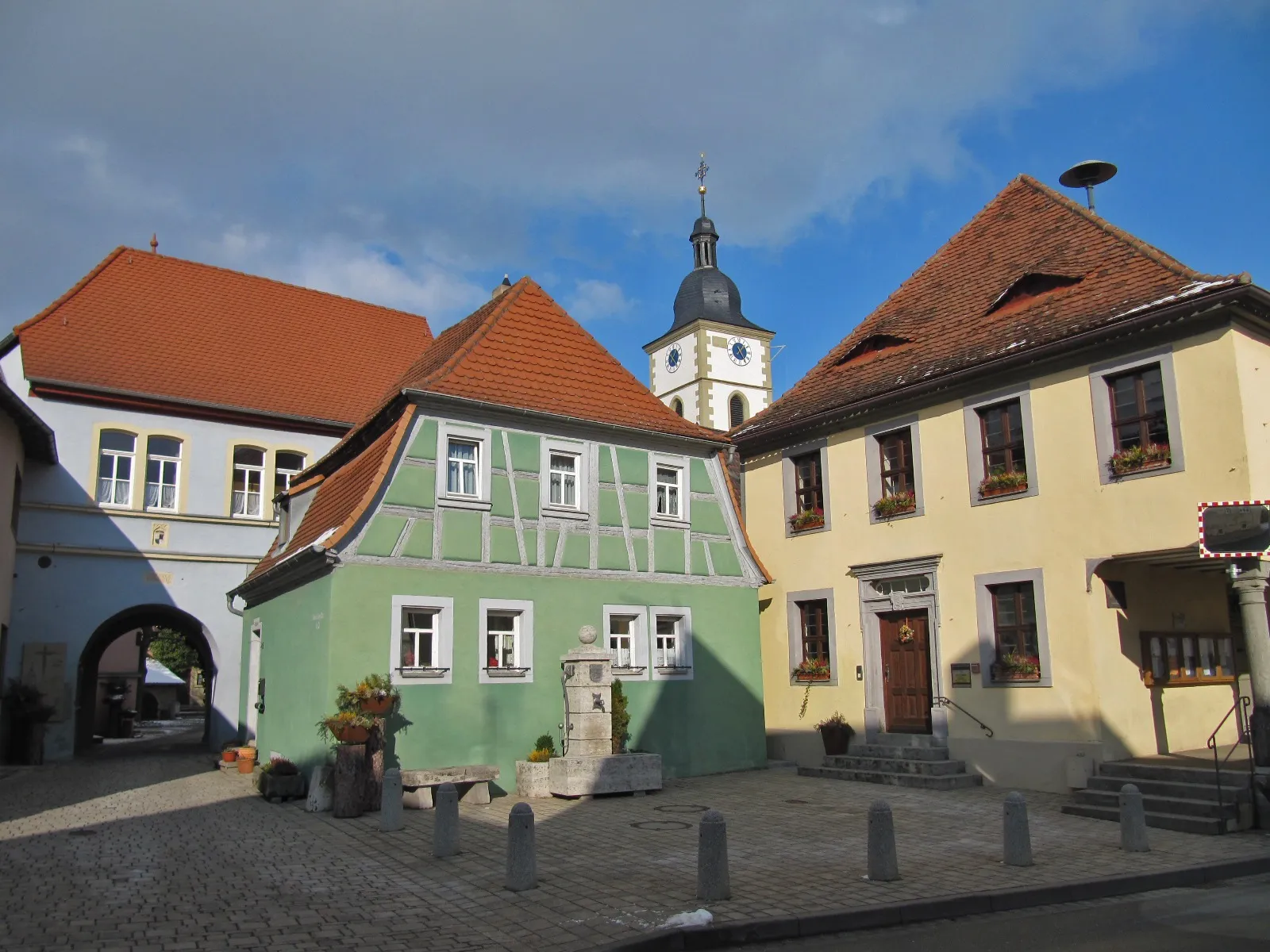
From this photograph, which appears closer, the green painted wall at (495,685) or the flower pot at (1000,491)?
the green painted wall at (495,685)

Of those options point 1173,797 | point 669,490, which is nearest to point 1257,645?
point 1173,797

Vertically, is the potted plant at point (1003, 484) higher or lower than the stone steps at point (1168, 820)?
higher

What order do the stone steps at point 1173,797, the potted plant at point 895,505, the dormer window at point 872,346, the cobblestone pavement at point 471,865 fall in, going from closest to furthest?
the cobblestone pavement at point 471,865 < the stone steps at point 1173,797 < the potted plant at point 895,505 < the dormer window at point 872,346

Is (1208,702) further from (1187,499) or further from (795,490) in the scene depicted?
(795,490)

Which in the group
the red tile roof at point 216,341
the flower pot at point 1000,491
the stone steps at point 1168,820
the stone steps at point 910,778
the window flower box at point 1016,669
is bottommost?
the stone steps at point 1168,820

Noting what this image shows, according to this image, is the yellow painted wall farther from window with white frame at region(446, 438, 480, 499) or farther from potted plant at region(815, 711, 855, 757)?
window with white frame at region(446, 438, 480, 499)

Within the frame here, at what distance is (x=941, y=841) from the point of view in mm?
11023

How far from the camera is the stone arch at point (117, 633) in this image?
74.3ft

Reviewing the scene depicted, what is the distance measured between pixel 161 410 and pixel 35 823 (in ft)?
41.2

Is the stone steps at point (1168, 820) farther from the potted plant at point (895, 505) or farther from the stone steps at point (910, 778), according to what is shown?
the potted plant at point (895, 505)

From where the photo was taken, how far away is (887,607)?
1766cm

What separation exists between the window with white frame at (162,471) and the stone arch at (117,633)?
232 cm

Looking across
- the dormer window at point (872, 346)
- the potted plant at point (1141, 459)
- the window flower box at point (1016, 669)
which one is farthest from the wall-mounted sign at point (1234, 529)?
the dormer window at point (872, 346)

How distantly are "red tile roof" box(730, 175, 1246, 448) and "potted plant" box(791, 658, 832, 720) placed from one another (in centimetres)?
430
